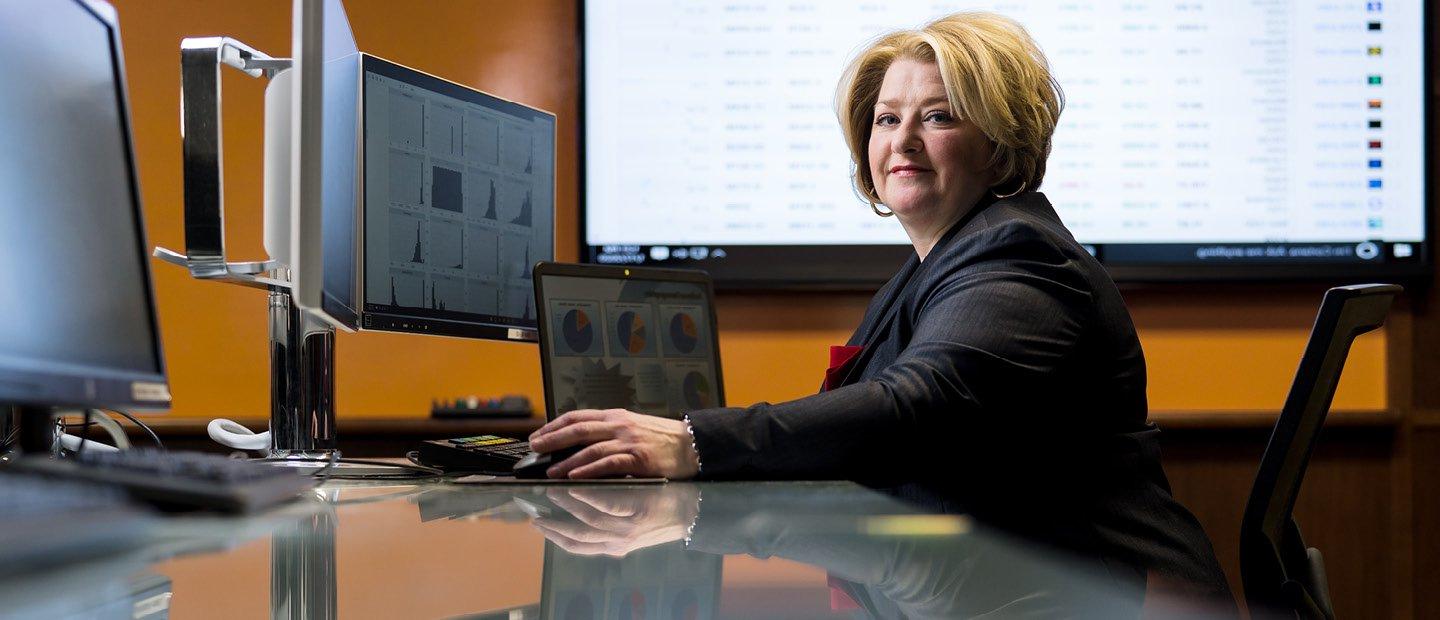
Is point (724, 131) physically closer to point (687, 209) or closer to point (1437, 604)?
point (687, 209)

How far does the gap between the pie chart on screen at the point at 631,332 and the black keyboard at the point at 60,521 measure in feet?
3.10

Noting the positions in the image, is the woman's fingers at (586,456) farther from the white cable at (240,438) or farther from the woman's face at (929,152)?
the woman's face at (929,152)

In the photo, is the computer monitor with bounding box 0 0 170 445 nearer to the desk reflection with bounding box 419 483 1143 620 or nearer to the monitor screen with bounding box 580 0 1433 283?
the desk reflection with bounding box 419 483 1143 620

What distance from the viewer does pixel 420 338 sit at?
2.72 meters

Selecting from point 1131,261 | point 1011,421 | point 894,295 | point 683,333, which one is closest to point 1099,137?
point 1131,261

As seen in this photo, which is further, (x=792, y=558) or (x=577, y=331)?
(x=577, y=331)

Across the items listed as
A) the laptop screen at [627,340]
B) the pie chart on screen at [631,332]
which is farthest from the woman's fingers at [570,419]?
the pie chart on screen at [631,332]

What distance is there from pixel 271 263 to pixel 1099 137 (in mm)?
1921

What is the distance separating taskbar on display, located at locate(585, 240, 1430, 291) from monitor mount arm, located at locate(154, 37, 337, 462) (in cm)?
122

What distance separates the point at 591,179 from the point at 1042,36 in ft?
3.47

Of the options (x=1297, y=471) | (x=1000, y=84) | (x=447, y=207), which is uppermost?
(x=1000, y=84)

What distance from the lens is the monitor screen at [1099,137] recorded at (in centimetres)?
273

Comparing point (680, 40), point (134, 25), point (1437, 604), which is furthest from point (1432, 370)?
point (134, 25)

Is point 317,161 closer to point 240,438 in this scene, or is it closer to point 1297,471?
point 240,438
